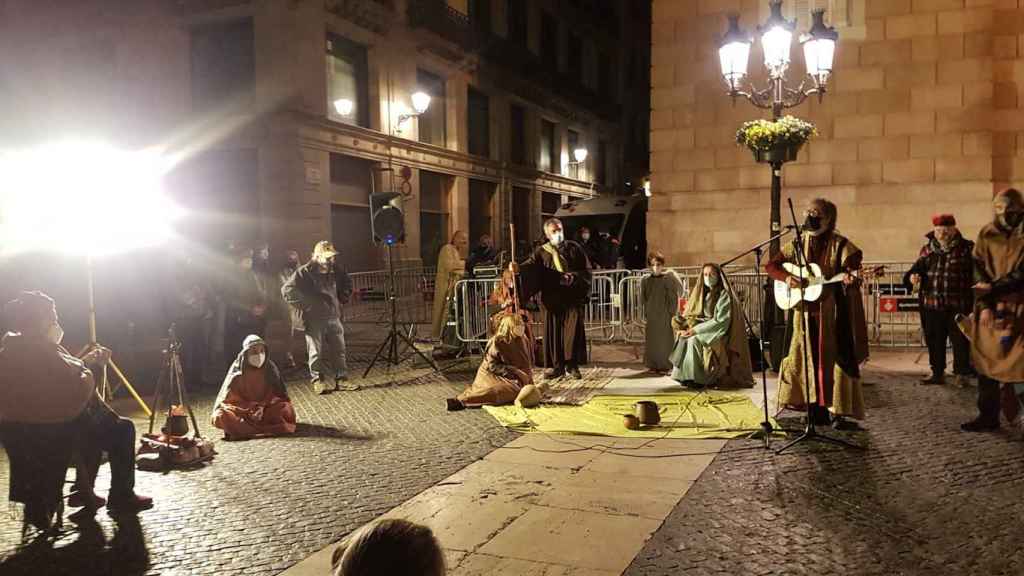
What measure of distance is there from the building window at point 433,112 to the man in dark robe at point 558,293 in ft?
50.9

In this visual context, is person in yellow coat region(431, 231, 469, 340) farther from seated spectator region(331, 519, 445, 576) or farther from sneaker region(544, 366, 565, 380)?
Result: seated spectator region(331, 519, 445, 576)

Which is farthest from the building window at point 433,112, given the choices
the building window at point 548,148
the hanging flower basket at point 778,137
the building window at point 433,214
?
the hanging flower basket at point 778,137

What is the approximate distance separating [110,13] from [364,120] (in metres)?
6.94

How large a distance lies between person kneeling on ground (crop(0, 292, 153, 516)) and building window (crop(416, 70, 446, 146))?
66.6 ft

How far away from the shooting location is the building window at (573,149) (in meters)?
35.9

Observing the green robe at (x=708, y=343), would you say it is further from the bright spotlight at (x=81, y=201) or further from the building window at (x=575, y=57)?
the building window at (x=575, y=57)

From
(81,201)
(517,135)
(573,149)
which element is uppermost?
(573,149)

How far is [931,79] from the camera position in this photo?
13.4 m

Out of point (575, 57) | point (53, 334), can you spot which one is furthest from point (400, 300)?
point (575, 57)

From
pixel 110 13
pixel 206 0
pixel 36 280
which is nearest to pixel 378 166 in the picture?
pixel 206 0

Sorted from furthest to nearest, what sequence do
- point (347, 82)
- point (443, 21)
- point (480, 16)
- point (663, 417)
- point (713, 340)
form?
point (480, 16) < point (443, 21) < point (347, 82) < point (713, 340) < point (663, 417)

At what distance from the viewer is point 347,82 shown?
21.6m

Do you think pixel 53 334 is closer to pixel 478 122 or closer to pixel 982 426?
pixel 982 426

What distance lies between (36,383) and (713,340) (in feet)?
22.4
